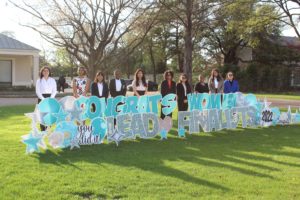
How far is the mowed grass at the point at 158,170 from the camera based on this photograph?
20.4 ft

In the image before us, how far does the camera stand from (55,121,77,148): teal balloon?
9.41m

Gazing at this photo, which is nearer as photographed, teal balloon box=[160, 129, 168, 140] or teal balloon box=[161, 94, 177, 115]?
teal balloon box=[160, 129, 168, 140]

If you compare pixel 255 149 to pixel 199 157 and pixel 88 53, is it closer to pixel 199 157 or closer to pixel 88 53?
pixel 199 157

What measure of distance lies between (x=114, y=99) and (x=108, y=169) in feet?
10.4

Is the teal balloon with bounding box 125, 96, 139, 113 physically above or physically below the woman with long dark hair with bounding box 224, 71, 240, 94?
below

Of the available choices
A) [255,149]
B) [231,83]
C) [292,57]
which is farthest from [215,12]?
[292,57]

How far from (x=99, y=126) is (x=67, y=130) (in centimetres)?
86

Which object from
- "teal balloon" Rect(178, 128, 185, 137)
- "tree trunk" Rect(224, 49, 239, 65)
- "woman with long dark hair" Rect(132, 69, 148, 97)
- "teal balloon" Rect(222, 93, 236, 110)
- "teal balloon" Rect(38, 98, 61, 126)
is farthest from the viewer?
"tree trunk" Rect(224, 49, 239, 65)

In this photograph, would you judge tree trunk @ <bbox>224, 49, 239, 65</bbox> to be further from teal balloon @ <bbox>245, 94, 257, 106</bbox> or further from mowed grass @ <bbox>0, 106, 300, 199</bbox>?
mowed grass @ <bbox>0, 106, 300, 199</bbox>

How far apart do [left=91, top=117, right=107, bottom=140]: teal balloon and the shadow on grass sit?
0.36 m

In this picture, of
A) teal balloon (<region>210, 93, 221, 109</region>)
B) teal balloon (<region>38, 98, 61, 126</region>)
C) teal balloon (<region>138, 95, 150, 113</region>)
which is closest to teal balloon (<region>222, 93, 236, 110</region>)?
teal balloon (<region>210, 93, 221, 109</region>)

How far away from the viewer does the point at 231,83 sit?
1412 cm

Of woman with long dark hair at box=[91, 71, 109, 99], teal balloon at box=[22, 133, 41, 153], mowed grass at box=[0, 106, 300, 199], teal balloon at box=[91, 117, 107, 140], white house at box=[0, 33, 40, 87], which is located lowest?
mowed grass at box=[0, 106, 300, 199]

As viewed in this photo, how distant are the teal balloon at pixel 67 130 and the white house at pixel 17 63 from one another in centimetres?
2690
